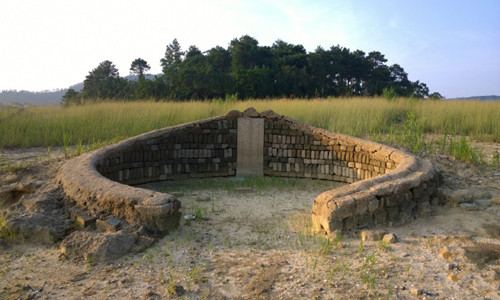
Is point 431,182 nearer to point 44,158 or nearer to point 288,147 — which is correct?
point 288,147

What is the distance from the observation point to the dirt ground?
2.94m

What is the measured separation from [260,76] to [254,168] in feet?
50.4

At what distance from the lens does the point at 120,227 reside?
3.85 metres

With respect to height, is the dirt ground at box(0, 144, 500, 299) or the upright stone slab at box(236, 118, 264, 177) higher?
the upright stone slab at box(236, 118, 264, 177)

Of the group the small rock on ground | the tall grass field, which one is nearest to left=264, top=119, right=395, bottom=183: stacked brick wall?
the tall grass field

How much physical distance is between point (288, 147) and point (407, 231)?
343cm

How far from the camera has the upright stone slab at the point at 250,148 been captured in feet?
24.5

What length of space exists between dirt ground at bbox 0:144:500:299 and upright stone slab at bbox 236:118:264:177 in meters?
2.63

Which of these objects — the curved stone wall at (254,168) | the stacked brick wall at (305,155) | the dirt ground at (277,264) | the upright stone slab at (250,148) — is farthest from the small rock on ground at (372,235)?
the upright stone slab at (250,148)

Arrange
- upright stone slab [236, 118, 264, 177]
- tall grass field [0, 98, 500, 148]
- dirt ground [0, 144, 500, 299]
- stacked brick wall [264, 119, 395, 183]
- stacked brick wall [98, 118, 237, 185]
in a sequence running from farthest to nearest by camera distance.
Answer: tall grass field [0, 98, 500, 148]
upright stone slab [236, 118, 264, 177]
stacked brick wall [264, 119, 395, 183]
stacked brick wall [98, 118, 237, 185]
dirt ground [0, 144, 500, 299]

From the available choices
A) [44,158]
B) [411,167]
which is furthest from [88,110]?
[411,167]

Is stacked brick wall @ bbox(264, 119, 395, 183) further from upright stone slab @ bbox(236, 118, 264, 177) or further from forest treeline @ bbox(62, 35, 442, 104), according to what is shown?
forest treeline @ bbox(62, 35, 442, 104)

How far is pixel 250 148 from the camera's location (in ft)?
24.6

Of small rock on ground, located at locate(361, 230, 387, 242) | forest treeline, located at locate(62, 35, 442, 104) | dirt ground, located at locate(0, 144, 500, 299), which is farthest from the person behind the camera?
forest treeline, located at locate(62, 35, 442, 104)
